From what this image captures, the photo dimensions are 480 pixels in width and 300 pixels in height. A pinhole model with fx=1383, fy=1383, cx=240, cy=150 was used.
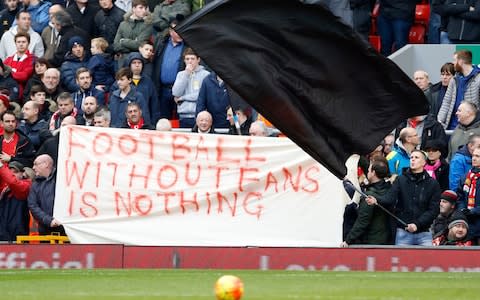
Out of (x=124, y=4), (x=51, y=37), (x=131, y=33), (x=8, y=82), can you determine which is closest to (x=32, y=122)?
(x=8, y=82)

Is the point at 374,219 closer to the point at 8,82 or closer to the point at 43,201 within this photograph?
the point at 43,201

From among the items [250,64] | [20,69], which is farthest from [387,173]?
[20,69]

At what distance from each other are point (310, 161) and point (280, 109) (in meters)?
3.42

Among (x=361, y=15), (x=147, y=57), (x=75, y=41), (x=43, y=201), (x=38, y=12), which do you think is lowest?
(x=43, y=201)

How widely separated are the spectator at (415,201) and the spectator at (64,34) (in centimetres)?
812

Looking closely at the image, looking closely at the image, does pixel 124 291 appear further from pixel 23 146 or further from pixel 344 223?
pixel 23 146

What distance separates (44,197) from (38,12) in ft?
24.4

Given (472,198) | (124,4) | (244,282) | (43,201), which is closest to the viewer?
(244,282)

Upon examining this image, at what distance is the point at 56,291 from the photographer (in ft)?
44.6

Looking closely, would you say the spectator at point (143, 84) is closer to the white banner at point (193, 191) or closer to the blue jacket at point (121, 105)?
the blue jacket at point (121, 105)

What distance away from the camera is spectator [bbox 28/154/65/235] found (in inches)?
736

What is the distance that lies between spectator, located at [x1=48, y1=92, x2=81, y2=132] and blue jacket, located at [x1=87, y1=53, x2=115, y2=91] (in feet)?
5.66

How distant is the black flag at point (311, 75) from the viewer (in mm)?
14906

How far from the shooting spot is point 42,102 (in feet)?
72.7
